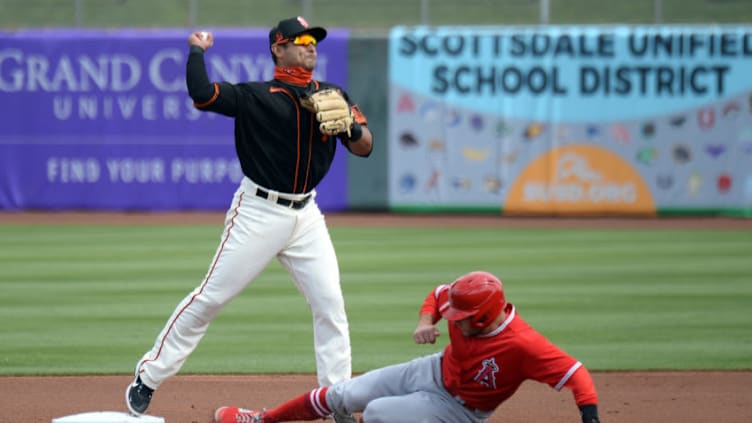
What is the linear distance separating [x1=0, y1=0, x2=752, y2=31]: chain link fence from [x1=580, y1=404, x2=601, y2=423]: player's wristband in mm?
17035

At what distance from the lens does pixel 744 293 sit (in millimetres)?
→ 10750

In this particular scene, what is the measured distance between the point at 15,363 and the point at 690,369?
4422mm

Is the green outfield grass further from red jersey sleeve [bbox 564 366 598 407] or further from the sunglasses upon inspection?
red jersey sleeve [bbox 564 366 598 407]

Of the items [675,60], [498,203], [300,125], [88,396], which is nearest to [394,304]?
[88,396]

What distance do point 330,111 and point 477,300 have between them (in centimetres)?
118

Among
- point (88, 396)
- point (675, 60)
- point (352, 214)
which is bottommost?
point (352, 214)

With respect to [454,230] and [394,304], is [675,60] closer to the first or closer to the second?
[454,230]

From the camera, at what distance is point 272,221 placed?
5.50 metres

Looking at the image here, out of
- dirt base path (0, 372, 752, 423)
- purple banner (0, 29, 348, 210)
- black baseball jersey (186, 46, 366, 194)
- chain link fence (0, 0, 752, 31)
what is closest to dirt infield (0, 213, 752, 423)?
dirt base path (0, 372, 752, 423)

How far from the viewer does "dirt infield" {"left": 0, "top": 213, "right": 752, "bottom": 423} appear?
619cm

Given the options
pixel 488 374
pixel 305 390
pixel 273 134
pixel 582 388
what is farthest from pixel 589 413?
pixel 305 390

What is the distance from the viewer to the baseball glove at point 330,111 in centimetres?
532

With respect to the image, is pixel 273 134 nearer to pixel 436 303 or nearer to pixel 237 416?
pixel 436 303

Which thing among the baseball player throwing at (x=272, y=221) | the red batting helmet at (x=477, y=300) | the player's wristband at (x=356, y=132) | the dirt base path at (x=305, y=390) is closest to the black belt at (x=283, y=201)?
the baseball player throwing at (x=272, y=221)
